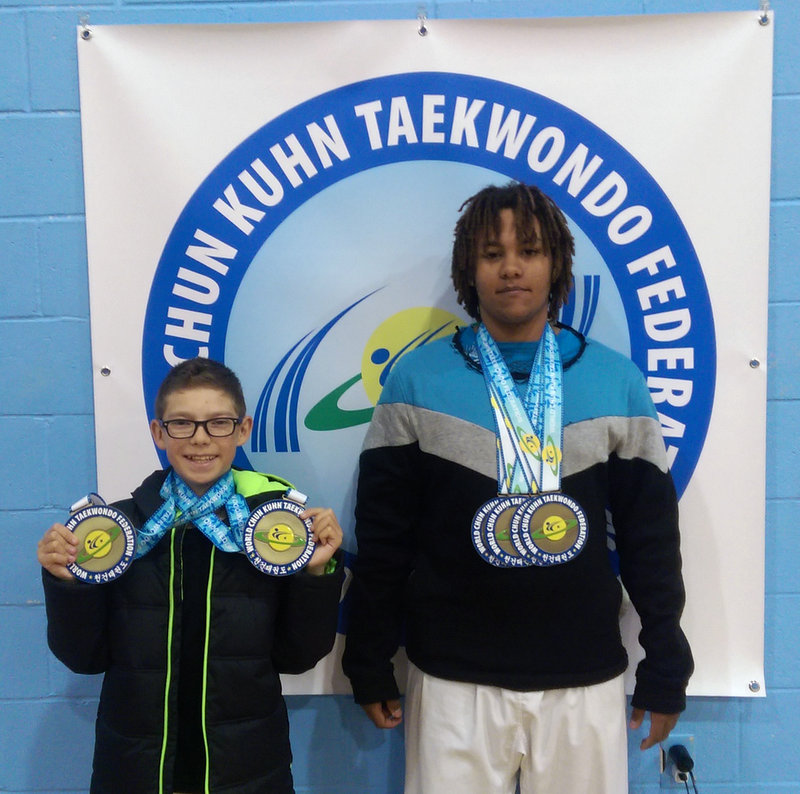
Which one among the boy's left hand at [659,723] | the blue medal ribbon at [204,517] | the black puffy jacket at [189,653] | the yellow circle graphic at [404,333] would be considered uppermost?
the yellow circle graphic at [404,333]

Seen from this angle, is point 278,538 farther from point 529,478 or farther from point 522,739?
point 522,739

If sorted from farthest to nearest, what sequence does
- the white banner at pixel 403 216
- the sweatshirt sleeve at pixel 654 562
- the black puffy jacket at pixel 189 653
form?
the white banner at pixel 403 216
the sweatshirt sleeve at pixel 654 562
the black puffy jacket at pixel 189 653

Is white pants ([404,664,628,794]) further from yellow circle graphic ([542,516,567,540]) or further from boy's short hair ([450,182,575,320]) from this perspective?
boy's short hair ([450,182,575,320])

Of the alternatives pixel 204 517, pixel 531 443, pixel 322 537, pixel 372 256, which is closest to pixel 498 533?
pixel 531 443

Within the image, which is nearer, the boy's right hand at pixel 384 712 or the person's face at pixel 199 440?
the person's face at pixel 199 440

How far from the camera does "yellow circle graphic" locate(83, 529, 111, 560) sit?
1.37m

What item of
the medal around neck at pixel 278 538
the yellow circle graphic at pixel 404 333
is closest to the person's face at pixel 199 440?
the medal around neck at pixel 278 538

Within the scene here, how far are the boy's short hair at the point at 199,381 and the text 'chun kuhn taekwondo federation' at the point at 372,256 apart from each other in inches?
11.1

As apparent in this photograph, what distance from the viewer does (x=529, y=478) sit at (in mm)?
1455

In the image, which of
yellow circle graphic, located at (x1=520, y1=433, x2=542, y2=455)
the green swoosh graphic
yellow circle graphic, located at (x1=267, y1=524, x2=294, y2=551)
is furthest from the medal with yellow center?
yellow circle graphic, located at (x1=520, y1=433, x2=542, y2=455)

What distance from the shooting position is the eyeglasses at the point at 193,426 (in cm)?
142

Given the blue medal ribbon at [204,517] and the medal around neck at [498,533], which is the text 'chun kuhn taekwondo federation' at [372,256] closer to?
the blue medal ribbon at [204,517]

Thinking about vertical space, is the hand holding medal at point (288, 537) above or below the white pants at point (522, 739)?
above

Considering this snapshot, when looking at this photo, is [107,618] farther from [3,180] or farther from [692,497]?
[692,497]
